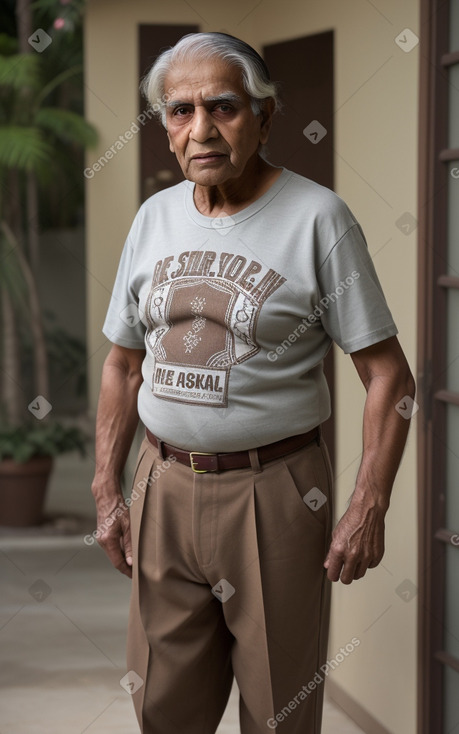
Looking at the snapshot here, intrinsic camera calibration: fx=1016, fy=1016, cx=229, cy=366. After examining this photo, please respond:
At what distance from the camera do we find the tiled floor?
2.76 m

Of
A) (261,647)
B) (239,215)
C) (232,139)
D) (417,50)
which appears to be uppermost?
(417,50)

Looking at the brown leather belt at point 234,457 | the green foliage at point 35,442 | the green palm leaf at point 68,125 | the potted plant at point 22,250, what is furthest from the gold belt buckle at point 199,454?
the green palm leaf at point 68,125

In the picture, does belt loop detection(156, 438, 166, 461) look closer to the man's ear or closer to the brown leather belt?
the brown leather belt

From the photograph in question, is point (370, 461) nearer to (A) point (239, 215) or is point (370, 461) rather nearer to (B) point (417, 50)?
(A) point (239, 215)

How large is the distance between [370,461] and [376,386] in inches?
4.8

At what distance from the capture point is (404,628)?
2385 millimetres

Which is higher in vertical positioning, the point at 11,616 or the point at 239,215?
the point at 239,215

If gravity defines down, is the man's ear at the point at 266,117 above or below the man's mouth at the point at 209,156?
above

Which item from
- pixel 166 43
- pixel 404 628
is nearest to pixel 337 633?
pixel 404 628

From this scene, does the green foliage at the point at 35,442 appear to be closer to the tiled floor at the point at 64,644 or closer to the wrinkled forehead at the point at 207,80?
the tiled floor at the point at 64,644

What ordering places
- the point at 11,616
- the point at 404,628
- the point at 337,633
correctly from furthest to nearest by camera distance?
the point at 11,616, the point at 337,633, the point at 404,628

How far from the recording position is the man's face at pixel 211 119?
160 cm

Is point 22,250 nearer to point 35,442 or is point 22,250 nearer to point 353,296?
point 35,442

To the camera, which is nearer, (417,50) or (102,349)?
(417,50)
